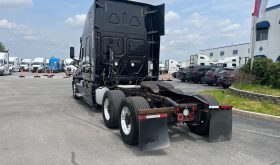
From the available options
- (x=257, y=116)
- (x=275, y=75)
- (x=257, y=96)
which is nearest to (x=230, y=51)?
(x=275, y=75)

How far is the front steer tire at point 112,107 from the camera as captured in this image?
243 inches

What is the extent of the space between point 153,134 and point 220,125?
1.57 metres

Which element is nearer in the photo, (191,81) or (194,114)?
(194,114)

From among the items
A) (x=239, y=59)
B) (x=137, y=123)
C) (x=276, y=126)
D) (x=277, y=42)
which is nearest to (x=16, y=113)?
(x=137, y=123)

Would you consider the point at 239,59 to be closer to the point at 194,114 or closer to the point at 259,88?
the point at 259,88

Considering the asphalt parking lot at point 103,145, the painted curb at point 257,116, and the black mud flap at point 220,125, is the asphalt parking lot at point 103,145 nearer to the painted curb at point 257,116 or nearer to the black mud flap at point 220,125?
the black mud flap at point 220,125

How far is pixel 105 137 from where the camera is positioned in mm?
5598

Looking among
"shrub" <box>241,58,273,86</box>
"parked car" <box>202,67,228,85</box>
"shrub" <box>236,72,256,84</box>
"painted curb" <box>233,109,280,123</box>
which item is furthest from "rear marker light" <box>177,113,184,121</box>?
"parked car" <box>202,67,228,85</box>

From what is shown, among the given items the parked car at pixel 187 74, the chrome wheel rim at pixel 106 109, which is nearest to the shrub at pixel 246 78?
the chrome wheel rim at pixel 106 109

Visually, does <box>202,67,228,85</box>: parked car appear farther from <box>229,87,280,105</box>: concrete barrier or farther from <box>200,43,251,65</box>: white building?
<box>200,43,251,65</box>: white building

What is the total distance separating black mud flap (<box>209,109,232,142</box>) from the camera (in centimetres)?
523

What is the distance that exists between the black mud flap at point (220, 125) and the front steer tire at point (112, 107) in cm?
215

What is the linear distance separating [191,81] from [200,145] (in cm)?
2124

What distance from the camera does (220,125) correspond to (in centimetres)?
530
